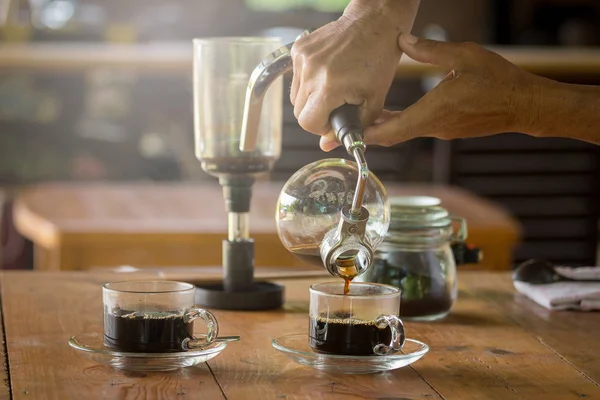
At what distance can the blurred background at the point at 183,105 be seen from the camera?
12.8 ft

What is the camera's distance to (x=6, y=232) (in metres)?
3.18

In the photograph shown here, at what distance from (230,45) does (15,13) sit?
10.2ft

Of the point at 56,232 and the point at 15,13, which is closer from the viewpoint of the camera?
the point at 56,232

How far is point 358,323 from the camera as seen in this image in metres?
1.12

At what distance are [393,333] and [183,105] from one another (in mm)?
5136

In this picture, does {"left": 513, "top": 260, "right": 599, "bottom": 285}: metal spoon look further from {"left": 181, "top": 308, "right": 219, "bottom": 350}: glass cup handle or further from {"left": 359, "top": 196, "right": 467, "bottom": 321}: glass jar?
{"left": 181, "top": 308, "right": 219, "bottom": 350}: glass cup handle

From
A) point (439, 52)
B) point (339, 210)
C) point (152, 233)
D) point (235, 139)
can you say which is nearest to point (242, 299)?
point (235, 139)

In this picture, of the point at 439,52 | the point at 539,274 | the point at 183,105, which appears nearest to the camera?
the point at 439,52

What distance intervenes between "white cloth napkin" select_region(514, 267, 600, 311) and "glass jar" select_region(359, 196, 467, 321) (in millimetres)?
181

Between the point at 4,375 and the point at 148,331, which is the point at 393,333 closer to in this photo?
the point at 148,331

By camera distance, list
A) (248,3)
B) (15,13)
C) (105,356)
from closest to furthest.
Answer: (105,356), (15,13), (248,3)

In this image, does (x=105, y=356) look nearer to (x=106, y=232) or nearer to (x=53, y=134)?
(x=106, y=232)

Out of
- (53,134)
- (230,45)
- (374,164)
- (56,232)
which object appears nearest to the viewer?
(230,45)

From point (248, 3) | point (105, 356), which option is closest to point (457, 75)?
point (105, 356)
